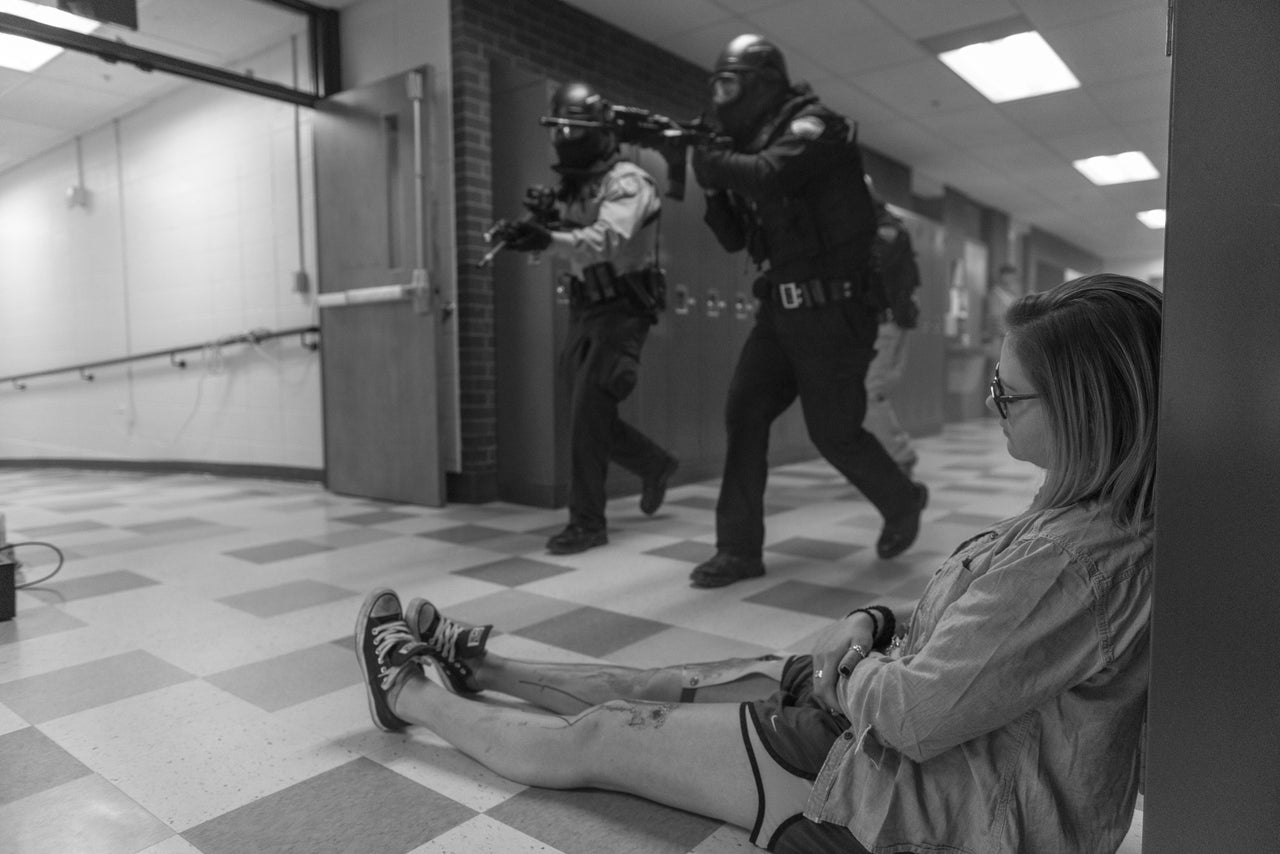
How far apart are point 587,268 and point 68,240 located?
4391 millimetres

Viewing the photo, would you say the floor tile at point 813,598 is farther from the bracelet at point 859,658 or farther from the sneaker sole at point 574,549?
the bracelet at point 859,658

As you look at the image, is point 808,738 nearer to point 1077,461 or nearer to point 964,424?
point 1077,461

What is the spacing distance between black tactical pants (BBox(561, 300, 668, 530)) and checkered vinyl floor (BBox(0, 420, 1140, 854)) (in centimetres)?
25

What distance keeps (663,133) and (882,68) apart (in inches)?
145

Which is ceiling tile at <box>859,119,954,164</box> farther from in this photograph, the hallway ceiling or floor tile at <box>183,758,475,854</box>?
floor tile at <box>183,758,475,854</box>

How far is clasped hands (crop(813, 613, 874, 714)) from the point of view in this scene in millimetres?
936

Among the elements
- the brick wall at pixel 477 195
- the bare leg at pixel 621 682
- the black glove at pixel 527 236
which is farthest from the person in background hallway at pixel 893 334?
the bare leg at pixel 621 682

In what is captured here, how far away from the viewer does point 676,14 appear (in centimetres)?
478

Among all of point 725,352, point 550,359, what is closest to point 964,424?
point 725,352

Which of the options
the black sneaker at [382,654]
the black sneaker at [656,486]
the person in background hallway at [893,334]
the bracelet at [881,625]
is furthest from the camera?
the person in background hallway at [893,334]

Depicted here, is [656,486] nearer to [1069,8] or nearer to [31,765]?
[31,765]

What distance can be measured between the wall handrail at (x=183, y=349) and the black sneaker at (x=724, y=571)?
3087 mm

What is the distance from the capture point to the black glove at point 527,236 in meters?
2.81

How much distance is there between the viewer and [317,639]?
2.05 meters
